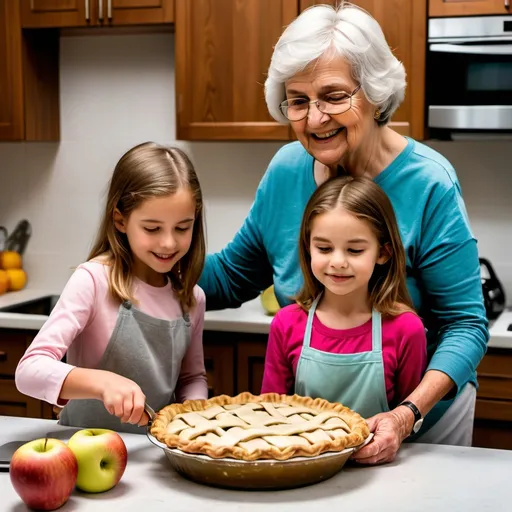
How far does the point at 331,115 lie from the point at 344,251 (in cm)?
27

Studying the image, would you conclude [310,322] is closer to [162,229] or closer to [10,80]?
[162,229]

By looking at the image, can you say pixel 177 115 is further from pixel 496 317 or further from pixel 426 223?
pixel 426 223

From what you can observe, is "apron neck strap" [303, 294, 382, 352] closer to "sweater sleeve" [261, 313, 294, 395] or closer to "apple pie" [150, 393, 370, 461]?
"sweater sleeve" [261, 313, 294, 395]

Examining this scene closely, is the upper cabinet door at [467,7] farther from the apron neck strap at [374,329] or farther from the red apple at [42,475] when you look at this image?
the red apple at [42,475]

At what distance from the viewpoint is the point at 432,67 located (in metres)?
2.94

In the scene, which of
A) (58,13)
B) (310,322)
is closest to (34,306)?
(58,13)

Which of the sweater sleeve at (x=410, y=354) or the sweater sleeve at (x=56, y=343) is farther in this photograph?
the sweater sleeve at (x=410, y=354)

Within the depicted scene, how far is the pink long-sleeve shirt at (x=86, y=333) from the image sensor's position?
1.53 metres

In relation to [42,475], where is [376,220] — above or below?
above

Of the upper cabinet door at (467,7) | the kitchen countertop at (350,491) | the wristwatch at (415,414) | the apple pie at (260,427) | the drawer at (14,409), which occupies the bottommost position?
the drawer at (14,409)

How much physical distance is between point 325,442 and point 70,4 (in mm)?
2412

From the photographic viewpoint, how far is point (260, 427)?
1433mm

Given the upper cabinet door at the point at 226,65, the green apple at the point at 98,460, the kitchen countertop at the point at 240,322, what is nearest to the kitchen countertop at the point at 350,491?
the green apple at the point at 98,460

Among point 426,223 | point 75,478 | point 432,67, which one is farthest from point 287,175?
point 432,67
